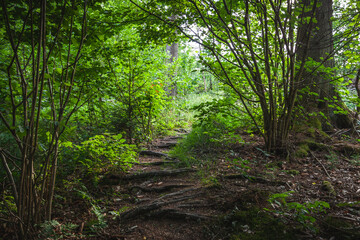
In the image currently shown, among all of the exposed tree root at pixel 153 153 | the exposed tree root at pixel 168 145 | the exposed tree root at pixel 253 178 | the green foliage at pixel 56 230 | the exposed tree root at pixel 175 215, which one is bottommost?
the exposed tree root at pixel 175 215

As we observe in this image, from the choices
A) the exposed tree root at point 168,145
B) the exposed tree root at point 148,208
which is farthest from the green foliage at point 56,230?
the exposed tree root at point 168,145

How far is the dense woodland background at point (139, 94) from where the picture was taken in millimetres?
2059

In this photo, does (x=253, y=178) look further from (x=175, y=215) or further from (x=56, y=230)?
(x=56, y=230)

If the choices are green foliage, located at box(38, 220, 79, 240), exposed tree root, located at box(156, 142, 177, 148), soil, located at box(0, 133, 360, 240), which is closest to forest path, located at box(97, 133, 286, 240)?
soil, located at box(0, 133, 360, 240)

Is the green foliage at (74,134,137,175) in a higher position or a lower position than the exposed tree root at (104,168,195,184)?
higher

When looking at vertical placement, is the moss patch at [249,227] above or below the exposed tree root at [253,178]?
below

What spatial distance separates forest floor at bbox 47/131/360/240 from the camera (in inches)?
82.5

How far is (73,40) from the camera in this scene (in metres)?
2.23

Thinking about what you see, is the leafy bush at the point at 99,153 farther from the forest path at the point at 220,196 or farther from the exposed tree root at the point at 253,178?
the exposed tree root at the point at 253,178

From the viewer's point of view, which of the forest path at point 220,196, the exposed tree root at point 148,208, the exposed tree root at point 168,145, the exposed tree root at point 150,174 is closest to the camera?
the forest path at point 220,196

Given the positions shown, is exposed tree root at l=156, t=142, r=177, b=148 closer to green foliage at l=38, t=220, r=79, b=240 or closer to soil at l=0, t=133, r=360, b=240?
soil at l=0, t=133, r=360, b=240

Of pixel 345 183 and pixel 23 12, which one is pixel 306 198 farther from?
pixel 23 12

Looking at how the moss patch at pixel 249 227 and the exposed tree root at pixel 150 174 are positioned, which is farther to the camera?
the exposed tree root at pixel 150 174

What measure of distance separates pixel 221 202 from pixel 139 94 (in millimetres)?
3578
